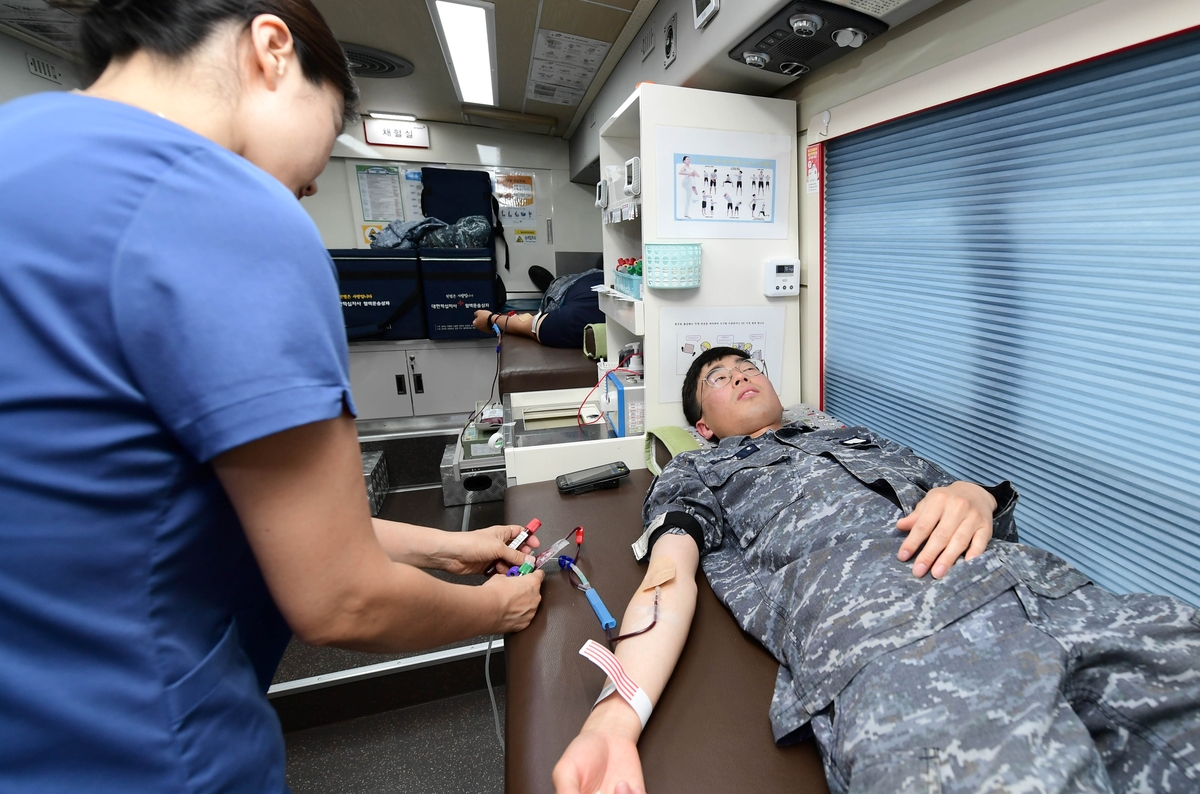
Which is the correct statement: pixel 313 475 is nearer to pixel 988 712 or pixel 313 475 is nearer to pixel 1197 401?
pixel 988 712

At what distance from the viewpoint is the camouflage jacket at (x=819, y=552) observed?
746 mm

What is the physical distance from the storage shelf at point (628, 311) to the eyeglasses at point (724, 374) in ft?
0.94

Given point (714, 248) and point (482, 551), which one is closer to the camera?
point (482, 551)

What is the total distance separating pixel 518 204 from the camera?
4469 mm

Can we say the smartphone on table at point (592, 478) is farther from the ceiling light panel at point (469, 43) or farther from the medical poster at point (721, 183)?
the ceiling light panel at point (469, 43)

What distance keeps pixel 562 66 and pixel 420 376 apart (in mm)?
2297

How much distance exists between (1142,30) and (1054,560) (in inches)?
35.6

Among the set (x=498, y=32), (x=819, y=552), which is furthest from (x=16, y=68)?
(x=819, y=552)

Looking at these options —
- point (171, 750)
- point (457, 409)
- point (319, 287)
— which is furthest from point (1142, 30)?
point (457, 409)

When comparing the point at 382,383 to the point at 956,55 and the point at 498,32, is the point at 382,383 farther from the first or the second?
the point at 956,55

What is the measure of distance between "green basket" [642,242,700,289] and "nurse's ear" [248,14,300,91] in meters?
1.18

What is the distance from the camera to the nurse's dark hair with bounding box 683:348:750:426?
5.39 ft

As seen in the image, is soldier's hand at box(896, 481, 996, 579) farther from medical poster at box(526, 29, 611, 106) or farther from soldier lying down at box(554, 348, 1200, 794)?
medical poster at box(526, 29, 611, 106)

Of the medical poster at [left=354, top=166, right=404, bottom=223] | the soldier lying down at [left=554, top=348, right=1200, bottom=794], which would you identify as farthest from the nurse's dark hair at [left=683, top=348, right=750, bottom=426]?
the medical poster at [left=354, top=166, right=404, bottom=223]
